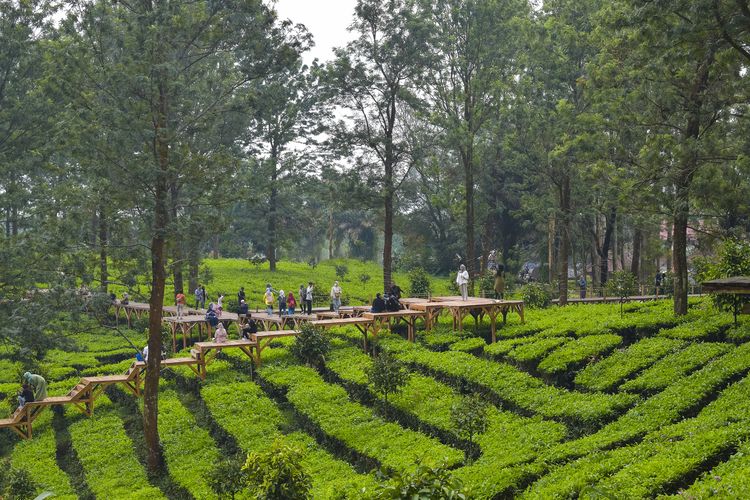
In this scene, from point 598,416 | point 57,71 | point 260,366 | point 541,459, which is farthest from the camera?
point 260,366

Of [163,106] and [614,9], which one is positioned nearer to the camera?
[163,106]

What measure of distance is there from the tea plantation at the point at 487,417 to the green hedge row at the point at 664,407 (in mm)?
52

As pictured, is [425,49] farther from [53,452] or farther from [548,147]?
[53,452]

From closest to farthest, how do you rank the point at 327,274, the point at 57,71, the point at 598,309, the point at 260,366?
1. the point at 57,71
2. the point at 260,366
3. the point at 598,309
4. the point at 327,274

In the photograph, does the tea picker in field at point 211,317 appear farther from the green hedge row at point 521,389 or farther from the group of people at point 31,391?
the green hedge row at point 521,389

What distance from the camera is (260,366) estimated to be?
2552 centimetres

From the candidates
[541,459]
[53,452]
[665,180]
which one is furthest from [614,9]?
[53,452]

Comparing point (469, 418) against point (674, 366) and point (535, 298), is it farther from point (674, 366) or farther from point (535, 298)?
point (535, 298)

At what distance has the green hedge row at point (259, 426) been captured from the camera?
616 inches

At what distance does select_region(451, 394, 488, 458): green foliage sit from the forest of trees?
9.00 metres

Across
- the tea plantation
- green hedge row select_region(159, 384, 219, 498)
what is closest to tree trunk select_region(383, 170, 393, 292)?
the tea plantation

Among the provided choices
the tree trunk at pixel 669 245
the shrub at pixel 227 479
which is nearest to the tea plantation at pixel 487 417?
the shrub at pixel 227 479

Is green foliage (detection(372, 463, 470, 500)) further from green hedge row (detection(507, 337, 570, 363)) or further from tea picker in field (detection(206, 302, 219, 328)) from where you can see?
tea picker in field (detection(206, 302, 219, 328))

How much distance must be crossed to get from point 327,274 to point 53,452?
3445cm
